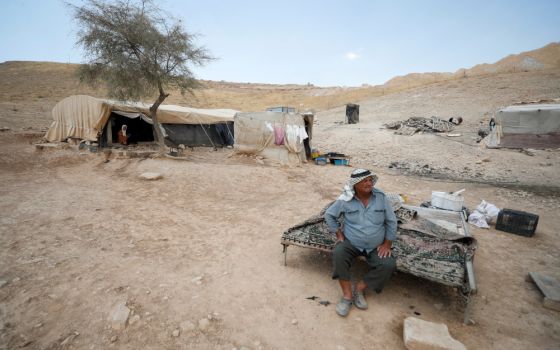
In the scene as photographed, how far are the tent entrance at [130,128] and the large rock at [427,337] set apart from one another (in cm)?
1320

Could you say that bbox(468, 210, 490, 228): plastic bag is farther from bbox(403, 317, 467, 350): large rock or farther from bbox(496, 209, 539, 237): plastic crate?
bbox(403, 317, 467, 350): large rock

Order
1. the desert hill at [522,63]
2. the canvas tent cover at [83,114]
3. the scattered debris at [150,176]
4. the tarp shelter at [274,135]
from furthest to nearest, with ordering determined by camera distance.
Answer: the desert hill at [522,63]
the canvas tent cover at [83,114]
the tarp shelter at [274,135]
the scattered debris at [150,176]

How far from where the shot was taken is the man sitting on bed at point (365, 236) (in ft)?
10.0

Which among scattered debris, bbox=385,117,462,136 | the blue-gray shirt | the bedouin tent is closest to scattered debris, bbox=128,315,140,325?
the blue-gray shirt

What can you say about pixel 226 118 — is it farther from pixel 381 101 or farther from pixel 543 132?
pixel 381 101

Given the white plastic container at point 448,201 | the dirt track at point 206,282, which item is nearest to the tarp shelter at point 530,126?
the dirt track at point 206,282

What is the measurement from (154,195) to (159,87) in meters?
6.38

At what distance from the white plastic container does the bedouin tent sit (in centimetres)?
1209

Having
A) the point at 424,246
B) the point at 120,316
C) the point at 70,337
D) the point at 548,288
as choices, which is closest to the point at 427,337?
the point at 424,246

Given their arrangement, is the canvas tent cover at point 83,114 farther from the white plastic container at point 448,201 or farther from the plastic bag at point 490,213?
the plastic bag at point 490,213

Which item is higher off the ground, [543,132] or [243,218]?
[543,132]

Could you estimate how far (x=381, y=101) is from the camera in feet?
92.1

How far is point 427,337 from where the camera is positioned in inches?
95.7

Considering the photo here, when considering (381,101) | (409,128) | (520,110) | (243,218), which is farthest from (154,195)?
(381,101)
